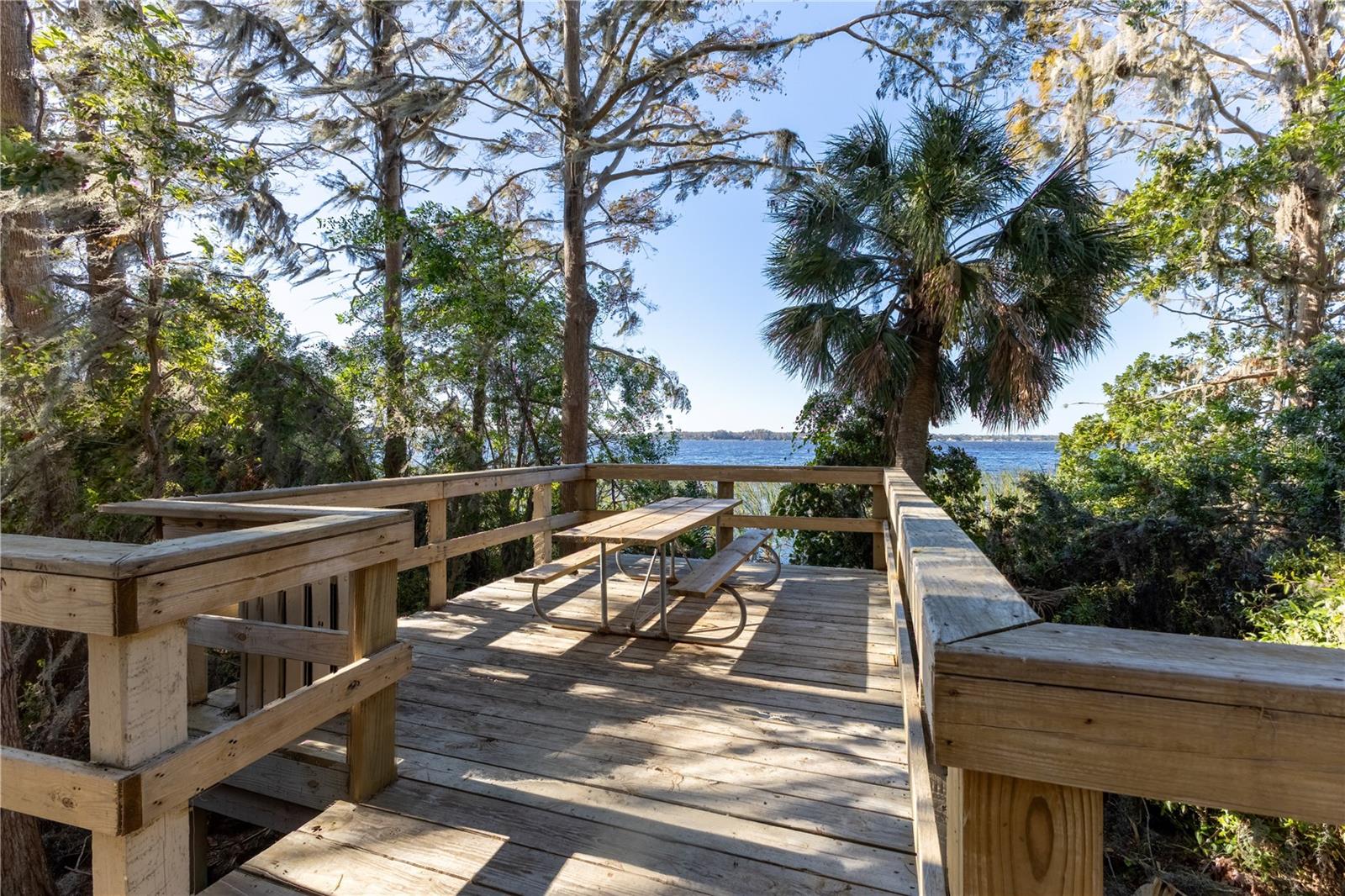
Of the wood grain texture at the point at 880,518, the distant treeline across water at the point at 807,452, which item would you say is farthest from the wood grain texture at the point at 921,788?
the distant treeline across water at the point at 807,452

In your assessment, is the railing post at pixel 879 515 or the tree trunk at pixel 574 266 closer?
the railing post at pixel 879 515

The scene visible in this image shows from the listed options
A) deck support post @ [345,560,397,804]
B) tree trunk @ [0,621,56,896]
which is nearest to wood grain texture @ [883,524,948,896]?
deck support post @ [345,560,397,804]

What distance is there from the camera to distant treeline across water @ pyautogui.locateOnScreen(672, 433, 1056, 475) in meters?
9.52

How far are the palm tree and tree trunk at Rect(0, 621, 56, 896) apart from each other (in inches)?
264

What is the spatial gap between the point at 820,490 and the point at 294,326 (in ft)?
22.6

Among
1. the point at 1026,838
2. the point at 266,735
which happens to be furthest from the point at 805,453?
the point at 1026,838

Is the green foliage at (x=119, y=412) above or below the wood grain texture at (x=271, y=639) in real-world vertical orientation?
above

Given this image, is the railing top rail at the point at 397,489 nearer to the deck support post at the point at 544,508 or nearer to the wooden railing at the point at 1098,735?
the deck support post at the point at 544,508

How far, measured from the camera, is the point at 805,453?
10117 millimetres

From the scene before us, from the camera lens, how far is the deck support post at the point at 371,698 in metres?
2.14

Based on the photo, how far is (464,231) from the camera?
830 cm

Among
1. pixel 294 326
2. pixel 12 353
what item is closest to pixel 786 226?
pixel 294 326

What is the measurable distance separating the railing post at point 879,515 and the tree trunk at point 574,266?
362 centimetres

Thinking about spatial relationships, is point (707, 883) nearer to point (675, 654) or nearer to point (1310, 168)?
point (675, 654)
